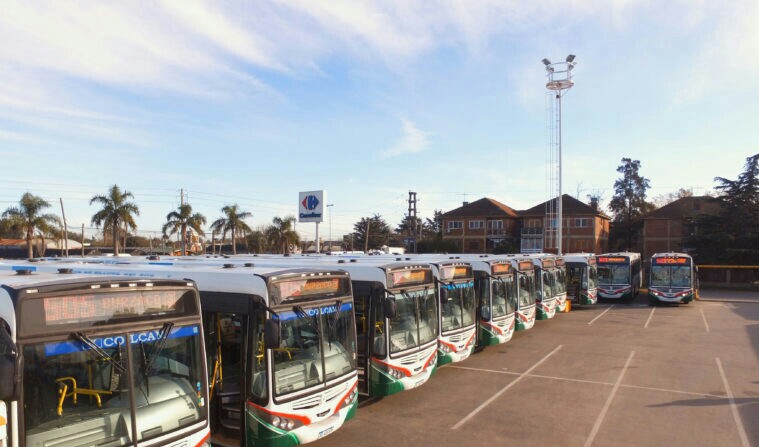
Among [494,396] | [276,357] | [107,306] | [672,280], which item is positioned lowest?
[494,396]

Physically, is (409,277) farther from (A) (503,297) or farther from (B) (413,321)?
(A) (503,297)

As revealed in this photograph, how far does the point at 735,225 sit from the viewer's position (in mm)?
49031

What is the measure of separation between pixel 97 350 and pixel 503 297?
1251 cm

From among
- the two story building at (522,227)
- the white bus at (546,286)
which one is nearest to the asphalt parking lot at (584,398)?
the white bus at (546,286)

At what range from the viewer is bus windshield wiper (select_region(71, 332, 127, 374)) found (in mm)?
4930

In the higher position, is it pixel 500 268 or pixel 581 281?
pixel 500 268

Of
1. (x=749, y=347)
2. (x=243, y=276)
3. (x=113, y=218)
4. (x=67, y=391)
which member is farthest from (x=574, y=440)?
(x=113, y=218)

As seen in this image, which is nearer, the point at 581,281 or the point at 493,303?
the point at 493,303

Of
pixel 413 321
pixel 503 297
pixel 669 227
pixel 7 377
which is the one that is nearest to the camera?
pixel 7 377

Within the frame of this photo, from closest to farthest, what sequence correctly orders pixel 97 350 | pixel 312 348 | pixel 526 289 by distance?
pixel 97 350
pixel 312 348
pixel 526 289

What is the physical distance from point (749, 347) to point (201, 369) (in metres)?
18.2

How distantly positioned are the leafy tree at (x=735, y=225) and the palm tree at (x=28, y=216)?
56.2 m

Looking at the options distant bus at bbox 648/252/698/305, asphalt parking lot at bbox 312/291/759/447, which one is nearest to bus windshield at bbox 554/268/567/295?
asphalt parking lot at bbox 312/291/759/447

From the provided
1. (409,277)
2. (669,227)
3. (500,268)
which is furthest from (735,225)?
(409,277)
